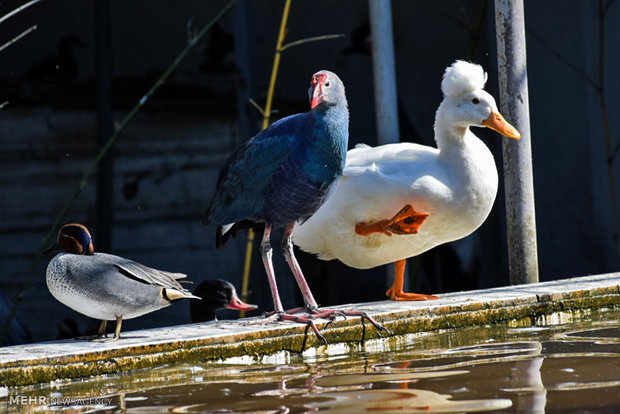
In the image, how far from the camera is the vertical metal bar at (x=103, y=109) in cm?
684

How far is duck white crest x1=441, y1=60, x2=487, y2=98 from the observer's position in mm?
5020

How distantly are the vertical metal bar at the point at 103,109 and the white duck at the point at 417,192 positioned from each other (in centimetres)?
217

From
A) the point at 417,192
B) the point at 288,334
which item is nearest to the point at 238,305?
the point at 417,192

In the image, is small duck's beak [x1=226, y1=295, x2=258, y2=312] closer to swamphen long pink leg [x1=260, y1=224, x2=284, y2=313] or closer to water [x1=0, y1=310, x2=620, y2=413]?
swamphen long pink leg [x1=260, y1=224, x2=284, y2=313]

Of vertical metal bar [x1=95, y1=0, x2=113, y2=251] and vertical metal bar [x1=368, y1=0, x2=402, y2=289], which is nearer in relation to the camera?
vertical metal bar [x1=368, y1=0, x2=402, y2=289]

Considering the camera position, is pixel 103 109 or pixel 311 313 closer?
pixel 311 313

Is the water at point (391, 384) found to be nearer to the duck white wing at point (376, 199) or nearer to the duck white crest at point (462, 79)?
the duck white wing at point (376, 199)

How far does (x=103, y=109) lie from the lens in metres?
6.86

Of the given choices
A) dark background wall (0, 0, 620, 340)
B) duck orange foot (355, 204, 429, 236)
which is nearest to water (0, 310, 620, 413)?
duck orange foot (355, 204, 429, 236)

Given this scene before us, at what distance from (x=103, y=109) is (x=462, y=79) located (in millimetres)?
2821

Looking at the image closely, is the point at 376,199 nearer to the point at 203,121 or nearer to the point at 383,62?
the point at 383,62

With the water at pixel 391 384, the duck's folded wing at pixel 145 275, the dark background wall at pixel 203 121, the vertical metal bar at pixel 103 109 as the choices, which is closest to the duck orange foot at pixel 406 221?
the water at pixel 391 384

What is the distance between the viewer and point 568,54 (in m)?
7.07

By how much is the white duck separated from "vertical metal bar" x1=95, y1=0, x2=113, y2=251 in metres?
2.17
